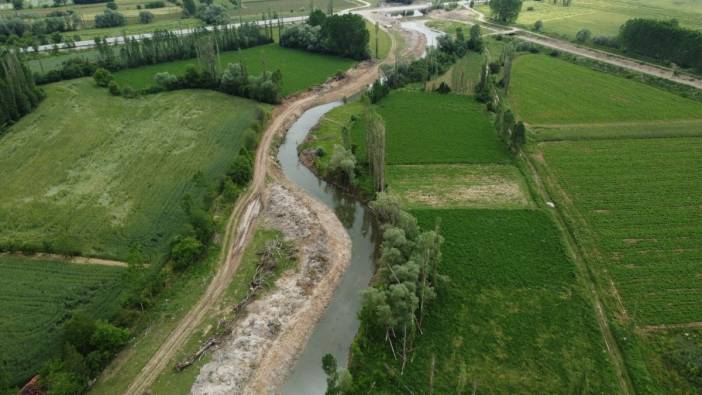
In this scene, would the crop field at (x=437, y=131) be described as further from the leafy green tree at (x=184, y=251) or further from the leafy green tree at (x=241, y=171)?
the leafy green tree at (x=184, y=251)

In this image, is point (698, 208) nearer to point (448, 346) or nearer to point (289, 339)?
point (448, 346)

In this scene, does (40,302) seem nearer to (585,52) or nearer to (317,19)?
(317,19)

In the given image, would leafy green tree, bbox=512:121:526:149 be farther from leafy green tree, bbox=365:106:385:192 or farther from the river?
the river

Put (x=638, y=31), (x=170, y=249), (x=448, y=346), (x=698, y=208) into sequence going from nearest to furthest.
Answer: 1. (x=448, y=346)
2. (x=170, y=249)
3. (x=698, y=208)
4. (x=638, y=31)

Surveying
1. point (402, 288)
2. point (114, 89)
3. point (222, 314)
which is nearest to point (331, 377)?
point (402, 288)

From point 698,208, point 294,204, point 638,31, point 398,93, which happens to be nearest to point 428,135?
point 398,93

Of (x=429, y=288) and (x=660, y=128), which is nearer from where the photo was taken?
(x=429, y=288)

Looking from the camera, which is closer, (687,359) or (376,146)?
(687,359)
